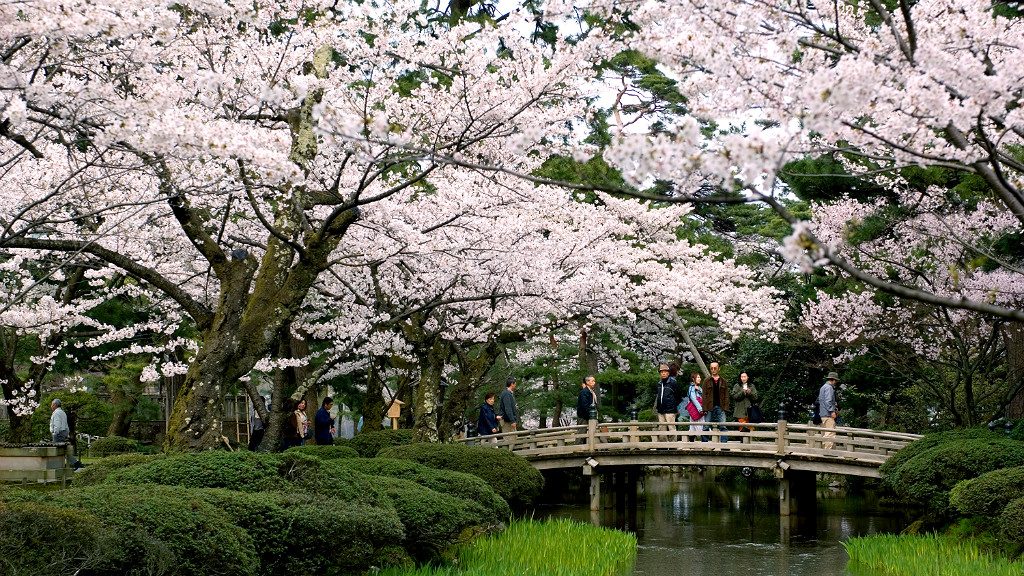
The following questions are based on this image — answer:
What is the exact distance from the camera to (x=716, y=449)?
1883cm

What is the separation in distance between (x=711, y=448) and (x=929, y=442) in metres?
4.84

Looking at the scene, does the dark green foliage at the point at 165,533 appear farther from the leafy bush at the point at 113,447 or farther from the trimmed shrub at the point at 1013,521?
the leafy bush at the point at 113,447

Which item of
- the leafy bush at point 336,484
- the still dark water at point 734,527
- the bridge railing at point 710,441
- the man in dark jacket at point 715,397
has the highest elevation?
the man in dark jacket at point 715,397

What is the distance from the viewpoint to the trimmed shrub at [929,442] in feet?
46.2

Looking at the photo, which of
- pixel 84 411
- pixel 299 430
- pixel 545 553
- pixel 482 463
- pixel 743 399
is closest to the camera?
pixel 545 553

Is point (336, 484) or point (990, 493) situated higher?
point (336, 484)

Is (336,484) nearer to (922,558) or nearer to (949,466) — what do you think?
(922,558)

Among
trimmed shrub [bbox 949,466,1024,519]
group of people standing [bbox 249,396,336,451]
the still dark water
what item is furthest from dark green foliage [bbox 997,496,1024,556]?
group of people standing [bbox 249,396,336,451]

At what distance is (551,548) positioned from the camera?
11.9 meters

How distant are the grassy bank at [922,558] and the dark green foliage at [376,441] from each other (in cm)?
725

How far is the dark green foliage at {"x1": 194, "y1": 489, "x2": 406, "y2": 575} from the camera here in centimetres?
766

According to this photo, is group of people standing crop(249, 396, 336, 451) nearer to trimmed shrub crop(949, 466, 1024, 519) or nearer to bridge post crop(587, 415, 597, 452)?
bridge post crop(587, 415, 597, 452)

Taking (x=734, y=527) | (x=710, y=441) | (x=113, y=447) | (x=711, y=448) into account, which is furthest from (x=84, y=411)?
(x=734, y=527)

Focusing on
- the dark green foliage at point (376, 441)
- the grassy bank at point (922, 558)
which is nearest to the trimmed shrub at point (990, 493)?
the grassy bank at point (922, 558)
